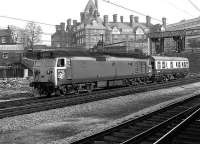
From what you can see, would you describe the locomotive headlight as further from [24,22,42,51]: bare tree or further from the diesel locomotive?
[24,22,42,51]: bare tree

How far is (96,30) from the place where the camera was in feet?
370

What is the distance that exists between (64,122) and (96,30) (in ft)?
331

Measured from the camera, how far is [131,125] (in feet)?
38.8

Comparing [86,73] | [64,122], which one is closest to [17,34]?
[86,73]

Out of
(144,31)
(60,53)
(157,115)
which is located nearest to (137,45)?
(144,31)

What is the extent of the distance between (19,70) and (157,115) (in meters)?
40.9

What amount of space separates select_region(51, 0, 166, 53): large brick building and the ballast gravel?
294ft

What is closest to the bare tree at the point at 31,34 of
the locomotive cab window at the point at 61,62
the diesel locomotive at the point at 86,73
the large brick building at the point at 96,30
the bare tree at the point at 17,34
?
the bare tree at the point at 17,34

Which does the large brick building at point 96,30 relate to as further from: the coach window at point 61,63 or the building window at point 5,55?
the coach window at point 61,63

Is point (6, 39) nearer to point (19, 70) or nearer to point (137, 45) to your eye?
point (137, 45)

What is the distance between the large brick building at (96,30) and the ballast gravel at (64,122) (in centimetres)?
8976

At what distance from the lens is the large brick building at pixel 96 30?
368ft

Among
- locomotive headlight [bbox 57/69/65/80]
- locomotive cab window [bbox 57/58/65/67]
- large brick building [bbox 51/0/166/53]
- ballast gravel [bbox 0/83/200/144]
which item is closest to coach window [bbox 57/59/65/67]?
locomotive cab window [bbox 57/58/65/67]

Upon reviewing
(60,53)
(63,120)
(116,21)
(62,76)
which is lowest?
(63,120)
